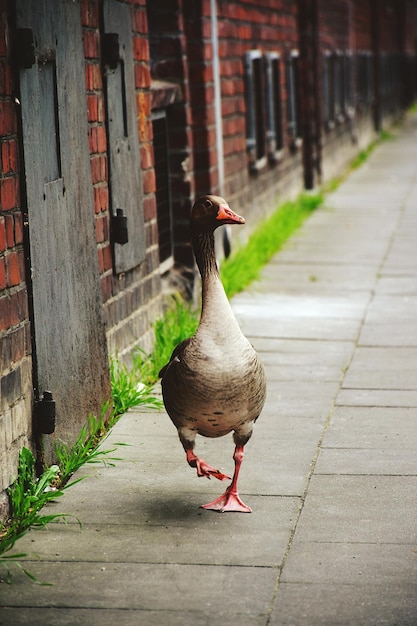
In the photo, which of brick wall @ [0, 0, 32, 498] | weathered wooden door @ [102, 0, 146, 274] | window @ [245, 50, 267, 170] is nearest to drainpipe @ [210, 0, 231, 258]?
window @ [245, 50, 267, 170]

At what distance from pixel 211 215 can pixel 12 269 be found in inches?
34.0

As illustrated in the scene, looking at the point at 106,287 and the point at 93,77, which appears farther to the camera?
the point at 106,287

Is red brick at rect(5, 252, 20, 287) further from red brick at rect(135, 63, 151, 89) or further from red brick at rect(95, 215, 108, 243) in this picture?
red brick at rect(135, 63, 151, 89)

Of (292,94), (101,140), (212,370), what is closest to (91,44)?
(101,140)

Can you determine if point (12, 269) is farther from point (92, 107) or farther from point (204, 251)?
point (92, 107)

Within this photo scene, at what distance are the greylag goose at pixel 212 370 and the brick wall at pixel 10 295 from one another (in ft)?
2.08

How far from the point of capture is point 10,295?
15.1ft

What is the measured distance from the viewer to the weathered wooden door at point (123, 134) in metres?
6.18

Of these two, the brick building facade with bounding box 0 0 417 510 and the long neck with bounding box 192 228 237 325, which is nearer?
the long neck with bounding box 192 228 237 325

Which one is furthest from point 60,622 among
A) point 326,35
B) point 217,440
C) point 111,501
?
point 326,35

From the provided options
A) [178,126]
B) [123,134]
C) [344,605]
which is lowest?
[344,605]

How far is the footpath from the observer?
3.71 m

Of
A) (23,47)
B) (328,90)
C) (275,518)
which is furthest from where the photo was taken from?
(328,90)

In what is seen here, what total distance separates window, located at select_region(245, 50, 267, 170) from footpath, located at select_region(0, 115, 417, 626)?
13.5 feet
